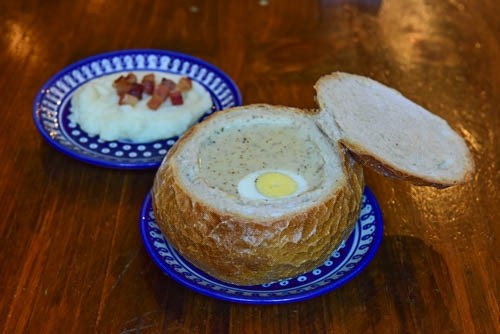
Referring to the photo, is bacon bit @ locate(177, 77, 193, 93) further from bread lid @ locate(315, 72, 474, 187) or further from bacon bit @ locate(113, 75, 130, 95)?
bread lid @ locate(315, 72, 474, 187)

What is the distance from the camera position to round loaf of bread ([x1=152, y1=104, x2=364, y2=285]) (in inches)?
40.6

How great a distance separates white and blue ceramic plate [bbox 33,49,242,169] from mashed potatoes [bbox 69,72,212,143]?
0.02 m

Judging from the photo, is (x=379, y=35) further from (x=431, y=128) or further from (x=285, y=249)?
(x=285, y=249)

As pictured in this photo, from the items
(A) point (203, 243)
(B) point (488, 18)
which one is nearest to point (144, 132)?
(A) point (203, 243)

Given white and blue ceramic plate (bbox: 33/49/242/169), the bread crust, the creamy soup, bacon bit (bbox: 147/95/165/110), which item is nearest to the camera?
the bread crust

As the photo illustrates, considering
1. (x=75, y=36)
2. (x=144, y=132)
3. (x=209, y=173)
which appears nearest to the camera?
(x=209, y=173)

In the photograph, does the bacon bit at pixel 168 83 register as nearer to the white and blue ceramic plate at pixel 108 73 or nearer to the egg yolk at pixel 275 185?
the white and blue ceramic plate at pixel 108 73

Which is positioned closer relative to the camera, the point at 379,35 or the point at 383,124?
the point at 383,124

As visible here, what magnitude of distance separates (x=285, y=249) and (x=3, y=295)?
0.52 metres

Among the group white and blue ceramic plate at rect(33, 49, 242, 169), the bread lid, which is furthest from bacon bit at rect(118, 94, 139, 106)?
the bread lid

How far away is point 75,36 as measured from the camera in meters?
1.84

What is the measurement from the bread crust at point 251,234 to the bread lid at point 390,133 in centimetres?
7

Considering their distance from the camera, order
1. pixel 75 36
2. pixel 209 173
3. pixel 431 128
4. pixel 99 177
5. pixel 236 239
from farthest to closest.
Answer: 1. pixel 75 36
2. pixel 99 177
3. pixel 431 128
4. pixel 209 173
5. pixel 236 239

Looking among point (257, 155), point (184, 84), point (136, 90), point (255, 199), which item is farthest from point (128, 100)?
point (255, 199)
